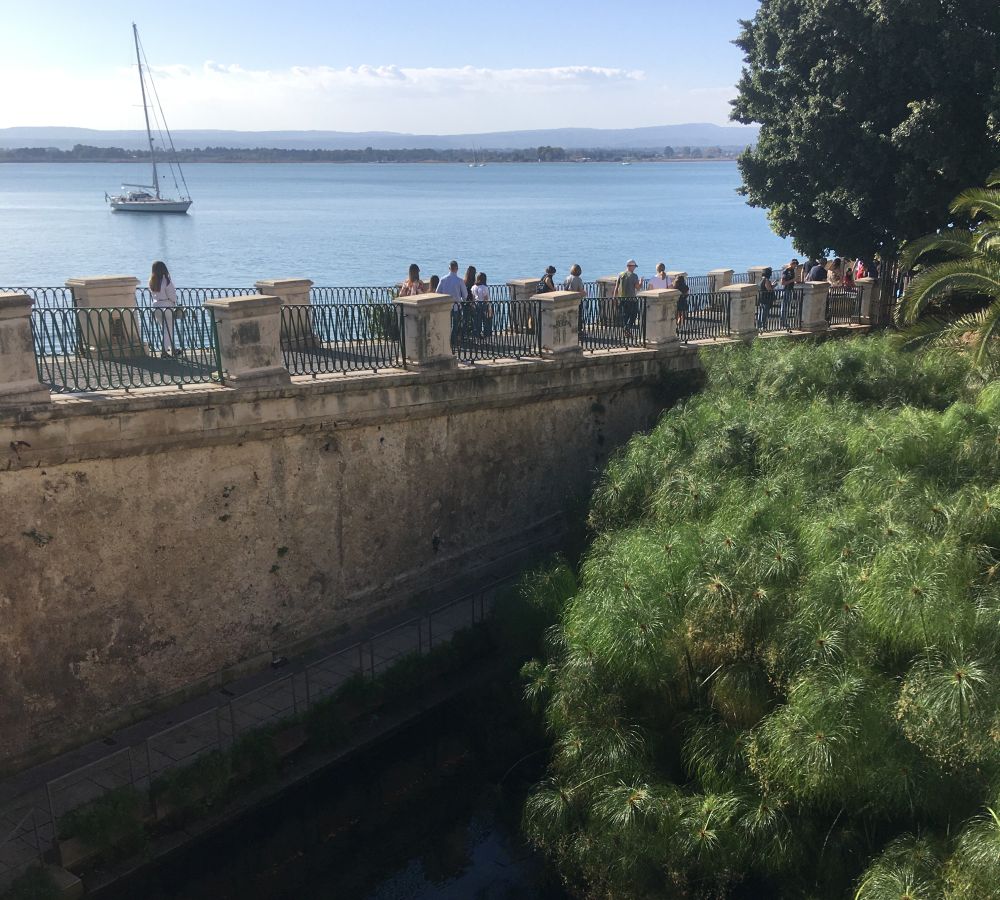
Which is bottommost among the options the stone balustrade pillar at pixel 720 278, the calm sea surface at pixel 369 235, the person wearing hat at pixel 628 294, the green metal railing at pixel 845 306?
the calm sea surface at pixel 369 235

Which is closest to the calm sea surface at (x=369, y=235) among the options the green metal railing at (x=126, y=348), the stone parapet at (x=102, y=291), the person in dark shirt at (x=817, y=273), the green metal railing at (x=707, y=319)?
the person in dark shirt at (x=817, y=273)

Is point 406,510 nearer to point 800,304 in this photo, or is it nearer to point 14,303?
point 14,303

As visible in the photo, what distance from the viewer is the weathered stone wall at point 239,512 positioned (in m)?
9.95

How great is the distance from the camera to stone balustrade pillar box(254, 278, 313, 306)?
13.5m

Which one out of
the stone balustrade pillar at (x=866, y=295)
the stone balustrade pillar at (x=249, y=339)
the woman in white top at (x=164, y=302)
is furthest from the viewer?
the stone balustrade pillar at (x=866, y=295)

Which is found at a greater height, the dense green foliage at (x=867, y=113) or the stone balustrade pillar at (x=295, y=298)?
the dense green foliage at (x=867, y=113)

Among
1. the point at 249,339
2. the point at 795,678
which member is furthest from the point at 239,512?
the point at 795,678

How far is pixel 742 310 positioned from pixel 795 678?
31.3ft

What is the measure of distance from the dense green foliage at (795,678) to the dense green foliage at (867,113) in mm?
6816

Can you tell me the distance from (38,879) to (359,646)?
4.26 metres

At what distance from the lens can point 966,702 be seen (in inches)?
270

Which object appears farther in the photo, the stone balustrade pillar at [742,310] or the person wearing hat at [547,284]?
the person wearing hat at [547,284]

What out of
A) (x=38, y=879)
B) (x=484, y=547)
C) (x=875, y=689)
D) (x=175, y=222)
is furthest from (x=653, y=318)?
(x=175, y=222)

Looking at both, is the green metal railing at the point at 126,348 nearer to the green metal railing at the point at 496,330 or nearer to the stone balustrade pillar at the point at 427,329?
the stone balustrade pillar at the point at 427,329
